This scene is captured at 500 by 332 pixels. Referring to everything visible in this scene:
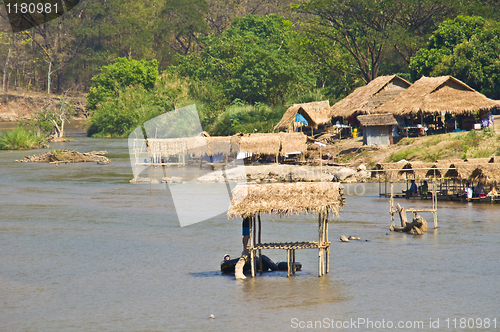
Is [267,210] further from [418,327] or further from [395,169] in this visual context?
[395,169]

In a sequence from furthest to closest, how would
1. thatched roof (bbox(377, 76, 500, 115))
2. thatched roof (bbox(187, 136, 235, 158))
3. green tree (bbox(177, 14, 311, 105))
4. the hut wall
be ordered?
green tree (bbox(177, 14, 311, 105)) → thatched roof (bbox(187, 136, 235, 158)) → the hut wall → thatched roof (bbox(377, 76, 500, 115))

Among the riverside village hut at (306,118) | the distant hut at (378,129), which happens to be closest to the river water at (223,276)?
the distant hut at (378,129)

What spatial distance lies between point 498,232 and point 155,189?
57.1ft

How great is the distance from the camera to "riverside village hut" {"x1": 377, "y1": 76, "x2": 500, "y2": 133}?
109ft

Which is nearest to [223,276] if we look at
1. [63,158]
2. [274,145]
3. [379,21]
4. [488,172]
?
[488,172]

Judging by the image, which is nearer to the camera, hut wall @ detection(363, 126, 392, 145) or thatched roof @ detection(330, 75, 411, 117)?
hut wall @ detection(363, 126, 392, 145)

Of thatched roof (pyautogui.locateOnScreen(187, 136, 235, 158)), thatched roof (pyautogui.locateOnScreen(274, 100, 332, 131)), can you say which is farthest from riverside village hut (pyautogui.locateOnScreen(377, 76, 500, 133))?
thatched roof (pyautogui.locateOnScreen(187, 136, 235, 158))

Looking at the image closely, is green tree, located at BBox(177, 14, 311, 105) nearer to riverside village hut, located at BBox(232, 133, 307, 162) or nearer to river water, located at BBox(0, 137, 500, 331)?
riverside village hut, located at BBox(232, 133, 307, 162)

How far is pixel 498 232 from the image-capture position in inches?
767

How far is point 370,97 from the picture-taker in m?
38.7

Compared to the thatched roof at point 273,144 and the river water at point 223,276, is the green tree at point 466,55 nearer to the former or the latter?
the thatched roof at point 273,144

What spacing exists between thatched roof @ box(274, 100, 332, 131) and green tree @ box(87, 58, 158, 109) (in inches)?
1349

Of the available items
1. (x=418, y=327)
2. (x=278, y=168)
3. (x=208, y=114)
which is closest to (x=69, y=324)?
(x=418, y=327)

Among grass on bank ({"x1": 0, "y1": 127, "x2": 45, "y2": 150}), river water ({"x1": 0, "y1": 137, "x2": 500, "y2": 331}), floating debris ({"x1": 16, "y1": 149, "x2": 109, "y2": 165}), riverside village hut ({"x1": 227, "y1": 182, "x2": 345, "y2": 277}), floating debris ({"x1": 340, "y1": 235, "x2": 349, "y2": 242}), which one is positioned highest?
grass on bank ({"x1": 0, "y1": 127, "x2": 45, "y2": 150})
